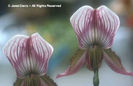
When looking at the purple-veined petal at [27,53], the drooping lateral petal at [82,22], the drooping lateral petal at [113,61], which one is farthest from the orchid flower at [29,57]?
the drooping lateral petal at [113,61]

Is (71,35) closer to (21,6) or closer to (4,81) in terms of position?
(21,6)

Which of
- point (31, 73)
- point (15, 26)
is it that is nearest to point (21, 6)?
point (15, 26)

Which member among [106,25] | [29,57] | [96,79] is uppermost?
[106,25]

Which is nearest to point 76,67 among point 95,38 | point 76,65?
point 76,65

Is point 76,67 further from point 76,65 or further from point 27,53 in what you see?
point 27,53

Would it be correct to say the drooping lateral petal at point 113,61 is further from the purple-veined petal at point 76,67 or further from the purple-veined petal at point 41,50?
the purple-veined petal at point 41,50

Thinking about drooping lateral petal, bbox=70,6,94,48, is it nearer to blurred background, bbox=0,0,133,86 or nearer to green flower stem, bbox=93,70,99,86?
blurred background, bbox=0,0,133,86
